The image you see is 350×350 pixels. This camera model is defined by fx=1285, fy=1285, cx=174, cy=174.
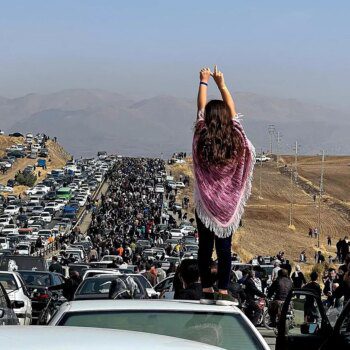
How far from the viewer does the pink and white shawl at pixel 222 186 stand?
7.21 metres

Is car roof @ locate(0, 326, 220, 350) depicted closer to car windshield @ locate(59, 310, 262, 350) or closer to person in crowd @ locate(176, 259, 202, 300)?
car windshield @ locate(59, 310, 262, 350)

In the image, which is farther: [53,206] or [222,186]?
[53,206]

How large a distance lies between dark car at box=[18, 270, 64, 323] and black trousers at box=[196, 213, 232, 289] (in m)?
16.3

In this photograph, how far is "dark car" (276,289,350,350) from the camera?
963cm

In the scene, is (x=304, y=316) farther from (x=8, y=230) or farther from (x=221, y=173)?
(x=8, y=230)

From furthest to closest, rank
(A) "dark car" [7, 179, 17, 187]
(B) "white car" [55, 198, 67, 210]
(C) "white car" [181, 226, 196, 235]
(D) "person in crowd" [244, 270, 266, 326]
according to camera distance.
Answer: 1. (A) "dark car" [7, 179, 17, 187]
2. (B) "white car" [55, 198, 67, 210]
3. (C) "white car" [181, 226, 196, 235]
4. (D) "person in crowd" [244, 270, 266, 326]

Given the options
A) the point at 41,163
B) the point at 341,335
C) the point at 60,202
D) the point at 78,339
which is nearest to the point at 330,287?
the point at 341,335

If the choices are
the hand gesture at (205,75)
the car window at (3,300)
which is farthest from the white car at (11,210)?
the hand gesture at (205,75)

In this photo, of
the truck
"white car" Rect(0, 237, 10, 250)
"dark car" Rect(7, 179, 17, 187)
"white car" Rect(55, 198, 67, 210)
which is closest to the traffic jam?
"white car" Rect(0, 237, 10, 250)

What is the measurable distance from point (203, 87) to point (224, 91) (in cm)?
22

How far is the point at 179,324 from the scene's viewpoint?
652 centimetres

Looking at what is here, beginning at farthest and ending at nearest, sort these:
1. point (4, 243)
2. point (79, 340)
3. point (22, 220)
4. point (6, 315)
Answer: point (22, 220)
point (4, 243)
point (6, 315)
point (79, 340)

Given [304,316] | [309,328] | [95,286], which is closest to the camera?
[309,328]

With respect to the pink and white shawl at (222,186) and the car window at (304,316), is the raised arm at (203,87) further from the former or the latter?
the car window at (304,316)
